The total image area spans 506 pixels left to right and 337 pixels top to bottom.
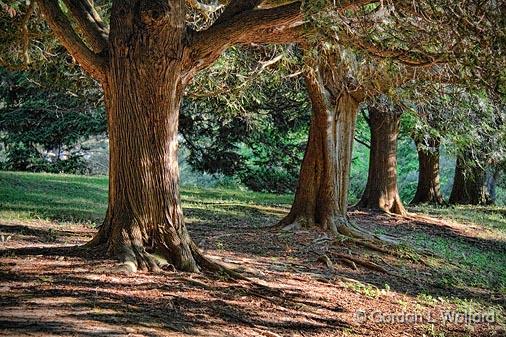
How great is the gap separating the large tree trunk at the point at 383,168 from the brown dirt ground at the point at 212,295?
662cm

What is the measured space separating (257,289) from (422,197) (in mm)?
15926

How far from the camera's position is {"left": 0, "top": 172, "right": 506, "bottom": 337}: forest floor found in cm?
529

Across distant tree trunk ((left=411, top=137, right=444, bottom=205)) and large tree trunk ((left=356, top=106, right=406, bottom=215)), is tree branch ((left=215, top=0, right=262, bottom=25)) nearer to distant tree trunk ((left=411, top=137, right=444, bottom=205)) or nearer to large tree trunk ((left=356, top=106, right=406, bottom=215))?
large tree trunk ((left=356, top=106, right=406, bottom=215))

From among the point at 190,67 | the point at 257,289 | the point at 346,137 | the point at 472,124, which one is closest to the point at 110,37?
the point at 190,67

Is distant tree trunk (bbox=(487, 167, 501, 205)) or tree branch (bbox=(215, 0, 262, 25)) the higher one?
tree branch (bbox=(215, 0, 262, 25))

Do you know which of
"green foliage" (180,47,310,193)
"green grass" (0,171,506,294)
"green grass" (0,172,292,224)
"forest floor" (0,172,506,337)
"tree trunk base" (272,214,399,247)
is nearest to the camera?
"forest floor" (0,172,506,337)

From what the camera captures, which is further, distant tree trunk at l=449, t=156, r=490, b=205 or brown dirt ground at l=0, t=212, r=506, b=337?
distant tree trunk at l=449, t=156, r=490, b=205

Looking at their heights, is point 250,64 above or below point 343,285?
above

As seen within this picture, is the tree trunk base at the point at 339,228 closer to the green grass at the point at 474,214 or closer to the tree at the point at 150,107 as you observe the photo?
the tree at the point at 150,107

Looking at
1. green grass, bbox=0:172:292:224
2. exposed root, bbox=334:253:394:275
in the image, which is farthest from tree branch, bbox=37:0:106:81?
Result: exposed root, bbox=334:253:394:275

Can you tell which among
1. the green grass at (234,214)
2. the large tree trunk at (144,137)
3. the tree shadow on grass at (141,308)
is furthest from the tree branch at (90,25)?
the green grass at (234,214)

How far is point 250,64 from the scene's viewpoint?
41.8 feet

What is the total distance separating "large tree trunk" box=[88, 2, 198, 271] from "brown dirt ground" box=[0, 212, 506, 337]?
0.42 metres

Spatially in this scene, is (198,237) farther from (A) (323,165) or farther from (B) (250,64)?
(B) (250,64)
